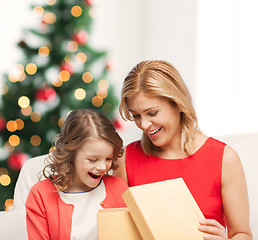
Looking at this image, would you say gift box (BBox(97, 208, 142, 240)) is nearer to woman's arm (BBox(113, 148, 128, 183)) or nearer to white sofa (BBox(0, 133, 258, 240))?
woman's arm (BBox(113, 148, 128, 183))

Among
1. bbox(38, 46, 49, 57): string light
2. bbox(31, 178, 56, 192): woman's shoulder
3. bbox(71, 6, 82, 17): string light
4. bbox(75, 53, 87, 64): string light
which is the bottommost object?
bbox(31, 178, 56, 192): woman's shoulder

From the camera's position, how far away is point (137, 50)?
4.00 meters

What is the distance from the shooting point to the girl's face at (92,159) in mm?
1327

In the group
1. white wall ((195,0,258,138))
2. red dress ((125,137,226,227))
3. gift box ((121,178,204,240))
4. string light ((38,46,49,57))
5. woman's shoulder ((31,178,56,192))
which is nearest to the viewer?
gift box ((121,178,204,240))

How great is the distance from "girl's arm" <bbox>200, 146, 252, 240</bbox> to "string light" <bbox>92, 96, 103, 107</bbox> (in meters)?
1.54

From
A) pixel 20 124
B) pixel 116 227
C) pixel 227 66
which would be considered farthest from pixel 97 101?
pixel 116 227

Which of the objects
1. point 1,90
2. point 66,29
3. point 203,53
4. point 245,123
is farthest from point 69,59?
point 245,123

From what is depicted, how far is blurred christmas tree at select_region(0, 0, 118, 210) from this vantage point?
287cm

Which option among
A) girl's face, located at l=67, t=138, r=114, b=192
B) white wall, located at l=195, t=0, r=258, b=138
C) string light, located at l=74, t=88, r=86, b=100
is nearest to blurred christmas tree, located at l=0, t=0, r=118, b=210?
string light, located at l=74, t=88, r=86, b=100

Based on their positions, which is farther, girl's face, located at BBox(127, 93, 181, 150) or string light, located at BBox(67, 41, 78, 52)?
string light, located at BBox(67, 41, 78, 52)

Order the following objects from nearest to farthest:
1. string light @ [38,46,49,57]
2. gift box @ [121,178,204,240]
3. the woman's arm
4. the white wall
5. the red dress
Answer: gift box @ [121,178,204,240], the red dress, the woman's arm, the white wall, string light @ [38,46,49,57]

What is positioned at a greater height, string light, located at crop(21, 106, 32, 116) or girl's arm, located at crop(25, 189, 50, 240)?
girl's arm, located at crop(25, 189, 50, 240)

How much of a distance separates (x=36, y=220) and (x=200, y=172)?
639 mm

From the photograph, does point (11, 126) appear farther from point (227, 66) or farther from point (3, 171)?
point (227, 66)
